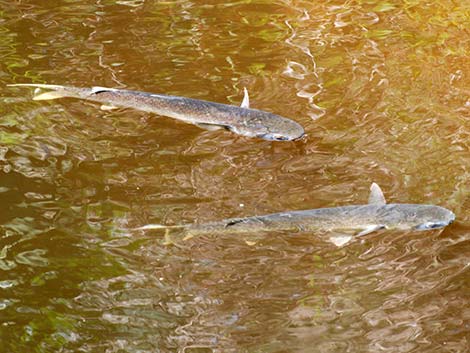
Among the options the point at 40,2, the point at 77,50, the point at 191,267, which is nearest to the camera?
the point at 191,267

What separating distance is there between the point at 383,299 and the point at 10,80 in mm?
4682

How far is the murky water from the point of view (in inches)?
198

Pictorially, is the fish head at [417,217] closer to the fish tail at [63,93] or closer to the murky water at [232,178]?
the murky water at [232,178]

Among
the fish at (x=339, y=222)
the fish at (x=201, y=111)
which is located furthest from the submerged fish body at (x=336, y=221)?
the fish at (x=201, y=111)

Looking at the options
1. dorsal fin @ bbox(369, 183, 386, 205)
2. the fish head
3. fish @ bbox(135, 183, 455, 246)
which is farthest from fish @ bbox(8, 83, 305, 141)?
the fish head

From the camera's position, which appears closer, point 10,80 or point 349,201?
point 349,201

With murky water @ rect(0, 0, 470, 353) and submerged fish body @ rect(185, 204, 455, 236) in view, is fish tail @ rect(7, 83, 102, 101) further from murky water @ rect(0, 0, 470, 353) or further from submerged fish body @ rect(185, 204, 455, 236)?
submerged fish body @ rect(185, 204, 455, 236)

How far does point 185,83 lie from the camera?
816cm

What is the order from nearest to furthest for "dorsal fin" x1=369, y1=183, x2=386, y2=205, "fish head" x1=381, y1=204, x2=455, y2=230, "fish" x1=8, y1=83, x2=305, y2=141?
"fish head" x1=381, y1=204, x2=455, y2=230
"dorsal fin" x1=369, y1=183, x2=386, y2=205
"fish" x1=8, y1=83, x2=305, y2=141

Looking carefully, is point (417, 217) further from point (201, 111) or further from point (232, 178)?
point (201, 111)

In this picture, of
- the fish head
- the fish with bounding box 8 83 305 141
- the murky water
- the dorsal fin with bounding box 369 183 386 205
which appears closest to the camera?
the murky water

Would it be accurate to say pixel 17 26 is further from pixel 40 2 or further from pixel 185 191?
pixel 185 191

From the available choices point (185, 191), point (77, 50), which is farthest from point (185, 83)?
point (185, 191)

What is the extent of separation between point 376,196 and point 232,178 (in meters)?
1.18
